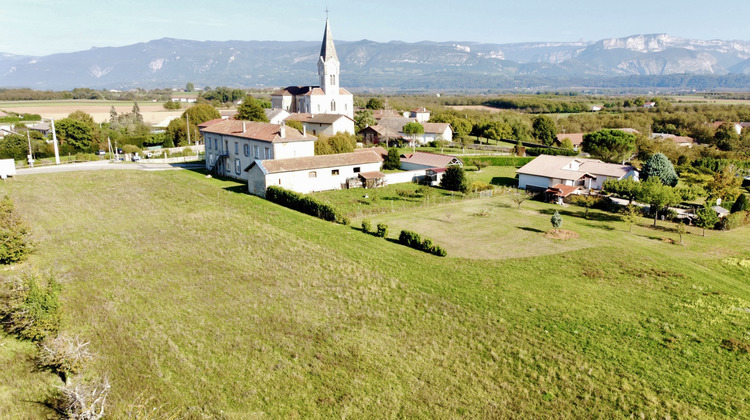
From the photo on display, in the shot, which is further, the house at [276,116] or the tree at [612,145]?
the house at [276,116]

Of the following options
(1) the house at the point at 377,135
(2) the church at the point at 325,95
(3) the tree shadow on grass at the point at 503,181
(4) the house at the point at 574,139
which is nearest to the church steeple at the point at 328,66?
(2) the church at the point at 325,95

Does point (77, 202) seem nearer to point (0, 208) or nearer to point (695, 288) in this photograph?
point (0, 208)

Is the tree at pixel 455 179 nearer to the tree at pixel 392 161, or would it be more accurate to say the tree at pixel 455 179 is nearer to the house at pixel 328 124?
the tree at pixel 392 161

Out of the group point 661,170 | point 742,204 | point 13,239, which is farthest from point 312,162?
point 742,204

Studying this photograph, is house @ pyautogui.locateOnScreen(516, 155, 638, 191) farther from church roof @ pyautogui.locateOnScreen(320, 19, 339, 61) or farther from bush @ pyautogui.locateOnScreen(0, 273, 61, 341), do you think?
church roof @ pyautogui.locateOnScreen(320, 19, 339, 61)

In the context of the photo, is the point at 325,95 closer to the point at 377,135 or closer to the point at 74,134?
the point at 377,135

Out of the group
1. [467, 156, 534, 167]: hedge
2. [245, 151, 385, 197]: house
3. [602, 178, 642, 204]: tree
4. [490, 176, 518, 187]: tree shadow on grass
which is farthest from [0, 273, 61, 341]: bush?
[467, 156, 534, 167]: hedge

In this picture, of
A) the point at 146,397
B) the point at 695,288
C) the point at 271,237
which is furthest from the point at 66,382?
the point at 695,288
